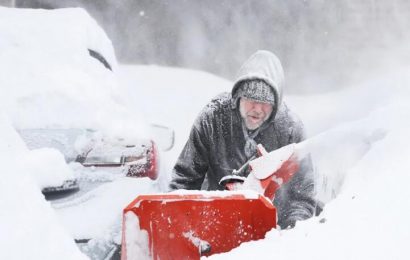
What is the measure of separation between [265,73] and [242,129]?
39 centimetres

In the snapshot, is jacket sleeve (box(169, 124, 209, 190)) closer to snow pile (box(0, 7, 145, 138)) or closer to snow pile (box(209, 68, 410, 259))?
snow pile (box(0, 7, 145, 138))

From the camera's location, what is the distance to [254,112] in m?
3.69

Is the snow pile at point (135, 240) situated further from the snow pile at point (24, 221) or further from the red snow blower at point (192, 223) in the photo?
the snow pile at point (24, 221)

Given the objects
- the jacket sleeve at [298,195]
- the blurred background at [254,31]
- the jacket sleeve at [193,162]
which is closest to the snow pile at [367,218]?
the jacket sleeve at [298,195]

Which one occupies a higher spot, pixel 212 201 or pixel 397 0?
pixel 397 0

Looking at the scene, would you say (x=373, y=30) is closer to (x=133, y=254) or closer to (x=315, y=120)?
(x=315, y=120)

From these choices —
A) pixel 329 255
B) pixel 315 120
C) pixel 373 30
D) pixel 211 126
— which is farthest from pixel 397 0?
pixel 329 255

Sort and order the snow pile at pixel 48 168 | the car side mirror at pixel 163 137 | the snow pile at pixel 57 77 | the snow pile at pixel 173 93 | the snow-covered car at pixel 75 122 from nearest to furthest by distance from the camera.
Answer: the snow pile at pixel 48 168 → the snow-covered car at pixel 75 122 → the snow pile at pixel 57 77 → the car side mirror at pixel 163 137 → the snow pile at pixel 173 93

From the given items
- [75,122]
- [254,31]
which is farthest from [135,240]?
[254,31]

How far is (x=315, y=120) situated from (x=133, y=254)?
5.94 meters

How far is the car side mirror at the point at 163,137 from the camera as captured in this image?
150 inches

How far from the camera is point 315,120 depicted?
801cm

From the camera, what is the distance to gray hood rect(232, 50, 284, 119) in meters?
3.69

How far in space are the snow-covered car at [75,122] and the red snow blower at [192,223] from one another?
318mm
